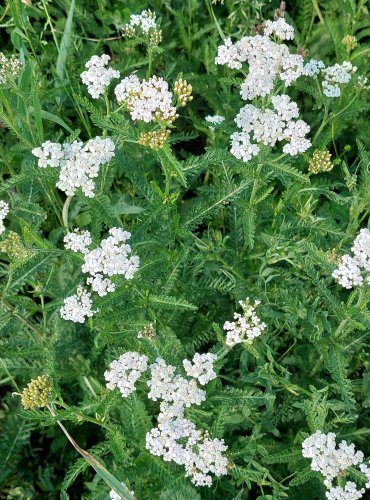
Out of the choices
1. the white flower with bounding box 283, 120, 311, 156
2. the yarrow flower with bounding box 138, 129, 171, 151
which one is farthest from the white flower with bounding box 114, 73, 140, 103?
the white flower with bounding box 283, 120, 311, 156

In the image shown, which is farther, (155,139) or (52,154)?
(52,154)

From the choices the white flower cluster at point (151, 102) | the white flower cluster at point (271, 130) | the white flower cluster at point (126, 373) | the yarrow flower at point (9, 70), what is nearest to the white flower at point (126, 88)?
the white flower cluster at point (151, 102)

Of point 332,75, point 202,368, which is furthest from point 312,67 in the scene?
point 202,368

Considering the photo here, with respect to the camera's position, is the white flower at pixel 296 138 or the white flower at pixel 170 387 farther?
the white flower at pixel 296 138

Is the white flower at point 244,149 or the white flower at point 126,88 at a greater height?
the white flower at point 126,88

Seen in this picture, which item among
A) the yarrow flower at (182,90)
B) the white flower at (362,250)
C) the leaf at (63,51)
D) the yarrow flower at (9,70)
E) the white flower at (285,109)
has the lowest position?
the white flower at (362,250)

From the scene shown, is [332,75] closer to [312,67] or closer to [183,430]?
[312,67]

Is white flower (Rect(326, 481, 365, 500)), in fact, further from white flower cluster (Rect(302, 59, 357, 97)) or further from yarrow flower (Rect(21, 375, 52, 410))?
white flower cluster (Rect(302, 59, 357, 97))

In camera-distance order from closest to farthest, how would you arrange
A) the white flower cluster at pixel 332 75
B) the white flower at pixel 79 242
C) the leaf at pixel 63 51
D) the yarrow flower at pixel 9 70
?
the white flower at pixel 79 242 < the yarrow flower at pixel 9 70 < the white flower cluster at pixel 332 75 < the leaf at pixel 63 51

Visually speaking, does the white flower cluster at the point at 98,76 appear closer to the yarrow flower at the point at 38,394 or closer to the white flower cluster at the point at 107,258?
the white flower cluster at the point at 107,258
